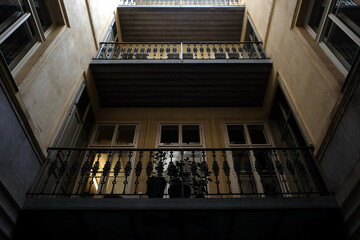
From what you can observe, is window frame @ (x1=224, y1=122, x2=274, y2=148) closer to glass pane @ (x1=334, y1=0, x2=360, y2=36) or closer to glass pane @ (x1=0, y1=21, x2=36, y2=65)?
glass pane @ (x1=334, y1=0, x2=360, y2=36)

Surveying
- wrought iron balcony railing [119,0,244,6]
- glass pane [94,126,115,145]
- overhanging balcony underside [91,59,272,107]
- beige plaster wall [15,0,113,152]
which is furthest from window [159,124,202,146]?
wrought iron balcony railing [119,0,244,6]

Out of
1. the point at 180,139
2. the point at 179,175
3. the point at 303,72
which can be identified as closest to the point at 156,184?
the point at 179,175

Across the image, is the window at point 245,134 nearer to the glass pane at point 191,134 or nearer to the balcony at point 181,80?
the balcony at point 181,80

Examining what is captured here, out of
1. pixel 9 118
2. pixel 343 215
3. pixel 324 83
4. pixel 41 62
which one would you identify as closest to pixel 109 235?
pixel 9 118

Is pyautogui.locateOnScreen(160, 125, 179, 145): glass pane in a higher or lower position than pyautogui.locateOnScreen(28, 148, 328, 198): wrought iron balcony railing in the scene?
higher

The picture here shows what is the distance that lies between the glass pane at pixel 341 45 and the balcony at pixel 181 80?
1996 mm

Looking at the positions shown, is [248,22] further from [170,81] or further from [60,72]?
[60,72]

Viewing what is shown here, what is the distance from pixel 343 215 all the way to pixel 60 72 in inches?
219

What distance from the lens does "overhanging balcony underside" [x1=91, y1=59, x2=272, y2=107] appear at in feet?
23.0

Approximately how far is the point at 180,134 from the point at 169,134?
0.40 m

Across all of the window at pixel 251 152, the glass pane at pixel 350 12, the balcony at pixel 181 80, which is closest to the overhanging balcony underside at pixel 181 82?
the balcony at pixel 181 80

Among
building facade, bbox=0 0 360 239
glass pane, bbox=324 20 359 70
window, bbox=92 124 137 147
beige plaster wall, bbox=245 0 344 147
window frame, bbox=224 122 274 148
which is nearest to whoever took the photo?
building facade, bbox=0 0 360 239

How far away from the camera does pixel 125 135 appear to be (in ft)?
24.4

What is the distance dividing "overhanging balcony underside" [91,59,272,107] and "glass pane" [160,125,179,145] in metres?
0.73
